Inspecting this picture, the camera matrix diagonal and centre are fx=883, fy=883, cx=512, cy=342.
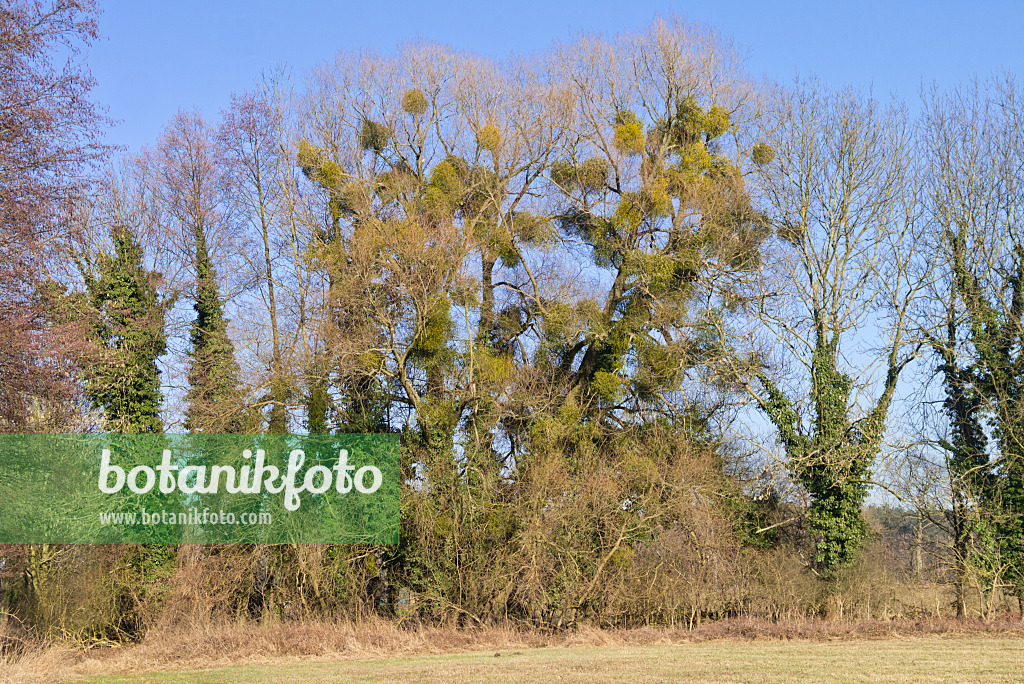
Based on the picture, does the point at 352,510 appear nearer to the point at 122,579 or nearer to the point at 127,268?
the point at 122,579

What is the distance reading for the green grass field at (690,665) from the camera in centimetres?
1045

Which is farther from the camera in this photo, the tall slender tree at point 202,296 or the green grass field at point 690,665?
the tall slender tree at point 202,296

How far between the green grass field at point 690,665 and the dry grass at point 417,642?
0.15 meters

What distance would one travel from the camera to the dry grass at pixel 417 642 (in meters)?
14.4

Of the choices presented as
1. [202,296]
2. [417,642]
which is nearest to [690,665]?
[417,642]

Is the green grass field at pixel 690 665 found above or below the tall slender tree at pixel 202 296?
below

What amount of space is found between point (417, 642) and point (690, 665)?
613cm

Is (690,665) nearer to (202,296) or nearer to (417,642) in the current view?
(417,642)

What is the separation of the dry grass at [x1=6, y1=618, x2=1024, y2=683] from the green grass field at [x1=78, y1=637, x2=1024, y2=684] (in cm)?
15

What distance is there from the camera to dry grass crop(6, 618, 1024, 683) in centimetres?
1442

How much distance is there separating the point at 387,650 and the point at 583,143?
1401 centimetres

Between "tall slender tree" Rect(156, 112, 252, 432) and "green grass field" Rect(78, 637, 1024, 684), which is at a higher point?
"tall slender tree" Rect(156, 112, 252, 432)

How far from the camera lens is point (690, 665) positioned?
1193 centimetres

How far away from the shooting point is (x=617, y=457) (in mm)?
20312
